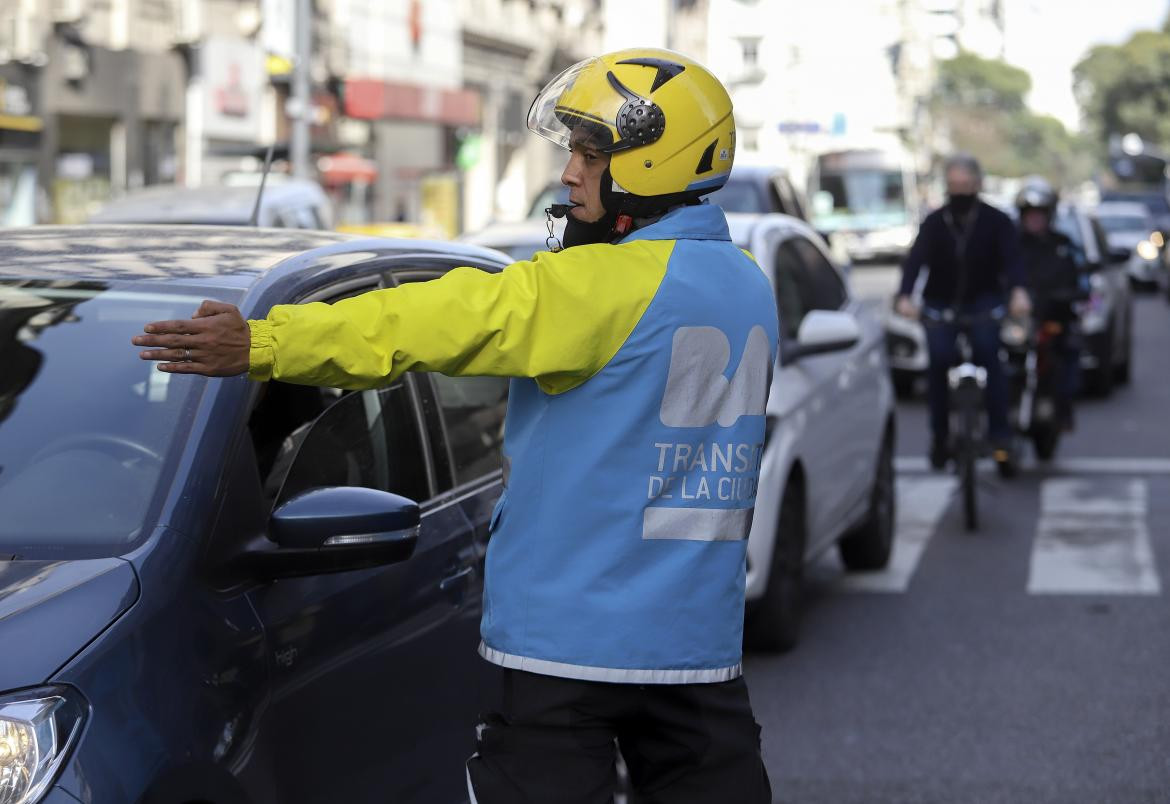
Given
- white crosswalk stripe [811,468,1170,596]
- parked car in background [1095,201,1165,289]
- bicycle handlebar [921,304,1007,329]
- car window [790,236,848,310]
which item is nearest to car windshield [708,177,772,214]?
white crosswalk stripe [811,468,1170,596]

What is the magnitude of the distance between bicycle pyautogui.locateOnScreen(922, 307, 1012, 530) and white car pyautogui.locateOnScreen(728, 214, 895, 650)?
955 millimetres

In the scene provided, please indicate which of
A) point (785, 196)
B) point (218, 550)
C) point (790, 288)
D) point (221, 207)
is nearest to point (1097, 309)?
point (785, 196)

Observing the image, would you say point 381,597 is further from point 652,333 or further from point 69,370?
point 652,333

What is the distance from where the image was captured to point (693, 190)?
312cm

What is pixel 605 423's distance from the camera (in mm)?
2953

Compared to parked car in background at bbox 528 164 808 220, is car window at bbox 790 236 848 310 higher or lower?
lower

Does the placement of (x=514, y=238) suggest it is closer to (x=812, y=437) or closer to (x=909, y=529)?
(x=812, y=437)

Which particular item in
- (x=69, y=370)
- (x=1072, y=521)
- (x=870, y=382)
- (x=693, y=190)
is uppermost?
(x=693, y=190)

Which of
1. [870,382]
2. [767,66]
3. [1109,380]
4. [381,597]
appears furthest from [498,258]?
[767,66]

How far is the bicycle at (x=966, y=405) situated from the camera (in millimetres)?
10438

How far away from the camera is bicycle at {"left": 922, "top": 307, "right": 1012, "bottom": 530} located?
1044cm

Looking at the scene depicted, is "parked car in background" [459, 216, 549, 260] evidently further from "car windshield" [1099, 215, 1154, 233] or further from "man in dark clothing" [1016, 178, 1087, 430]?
"car windshield" [1099, 215, 1154, 233]

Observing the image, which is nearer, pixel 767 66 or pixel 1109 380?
pixel 1109 380

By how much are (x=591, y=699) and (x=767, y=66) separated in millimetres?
79433
